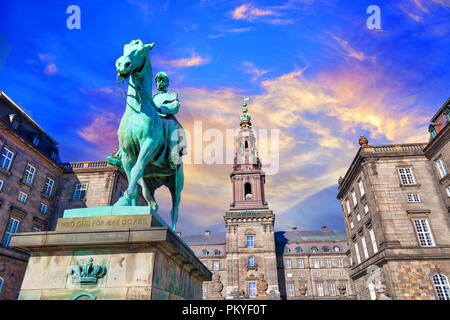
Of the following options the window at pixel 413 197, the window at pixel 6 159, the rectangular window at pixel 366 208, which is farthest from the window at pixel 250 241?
the window at pixel 6 159

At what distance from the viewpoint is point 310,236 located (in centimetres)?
7375

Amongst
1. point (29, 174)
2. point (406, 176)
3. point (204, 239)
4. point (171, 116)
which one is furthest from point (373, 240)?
point (204, 239)

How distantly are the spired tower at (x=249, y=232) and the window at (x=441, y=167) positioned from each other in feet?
107

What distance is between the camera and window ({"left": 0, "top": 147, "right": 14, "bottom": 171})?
24562 millimetres

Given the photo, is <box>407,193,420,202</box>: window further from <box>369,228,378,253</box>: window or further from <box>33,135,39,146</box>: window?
<box>33,135,39,146</box>: window

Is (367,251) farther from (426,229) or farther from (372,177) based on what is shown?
(372,177)

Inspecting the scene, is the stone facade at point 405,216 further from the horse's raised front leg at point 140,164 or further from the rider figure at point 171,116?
the horse's raised front leg at point 140,164

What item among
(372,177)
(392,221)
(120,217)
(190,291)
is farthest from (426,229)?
(120,217)

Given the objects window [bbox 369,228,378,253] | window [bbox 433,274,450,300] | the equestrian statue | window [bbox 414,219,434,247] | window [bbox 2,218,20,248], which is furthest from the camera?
window [bbox 369,228,378,253]

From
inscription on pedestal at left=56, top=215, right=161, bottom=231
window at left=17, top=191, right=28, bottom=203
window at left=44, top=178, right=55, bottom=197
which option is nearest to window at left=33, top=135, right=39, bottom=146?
window at left=44, top=178, right=55, bottom=197

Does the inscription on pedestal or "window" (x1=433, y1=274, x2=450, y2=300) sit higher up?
"window" (x1=433, y1=274, x2=450, y2=300)

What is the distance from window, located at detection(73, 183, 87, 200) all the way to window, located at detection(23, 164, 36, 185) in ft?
16.2
